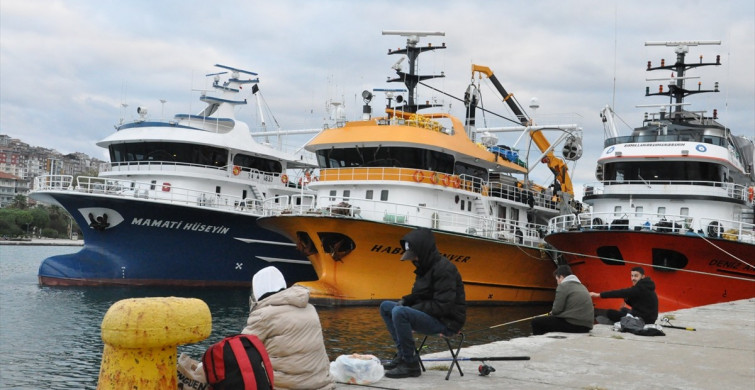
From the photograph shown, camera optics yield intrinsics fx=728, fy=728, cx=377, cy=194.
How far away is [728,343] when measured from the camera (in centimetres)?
933

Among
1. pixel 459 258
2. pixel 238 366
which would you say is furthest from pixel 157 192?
pixel 238 366

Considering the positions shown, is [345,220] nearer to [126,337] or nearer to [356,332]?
[356,332]

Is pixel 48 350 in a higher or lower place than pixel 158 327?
lower

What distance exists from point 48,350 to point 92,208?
12.5 meters

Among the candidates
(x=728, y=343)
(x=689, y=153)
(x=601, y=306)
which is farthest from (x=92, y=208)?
(x=728, y=343)

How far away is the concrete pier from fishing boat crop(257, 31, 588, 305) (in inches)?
457

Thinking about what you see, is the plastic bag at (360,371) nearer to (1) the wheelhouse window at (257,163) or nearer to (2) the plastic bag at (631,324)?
(2) the plastic bag at (631,324)

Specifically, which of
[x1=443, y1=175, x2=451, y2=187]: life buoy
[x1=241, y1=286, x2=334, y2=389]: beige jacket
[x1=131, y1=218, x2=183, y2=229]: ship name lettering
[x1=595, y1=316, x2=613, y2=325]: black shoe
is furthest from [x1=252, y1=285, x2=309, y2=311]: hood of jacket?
[x1=131, y1=218, x2=183, y2=229]: ship name lettering

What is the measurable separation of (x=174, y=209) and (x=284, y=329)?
22.1 meters

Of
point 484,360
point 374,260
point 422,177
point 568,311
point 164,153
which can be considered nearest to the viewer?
point 484,360

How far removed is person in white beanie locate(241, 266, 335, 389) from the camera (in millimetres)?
5387

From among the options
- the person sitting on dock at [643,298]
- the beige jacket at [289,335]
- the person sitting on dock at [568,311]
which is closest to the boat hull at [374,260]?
the person sitting on dock at [643,298]

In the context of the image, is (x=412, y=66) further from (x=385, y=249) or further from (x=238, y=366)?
(x=238, y=366)

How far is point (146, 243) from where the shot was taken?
2666 cm
